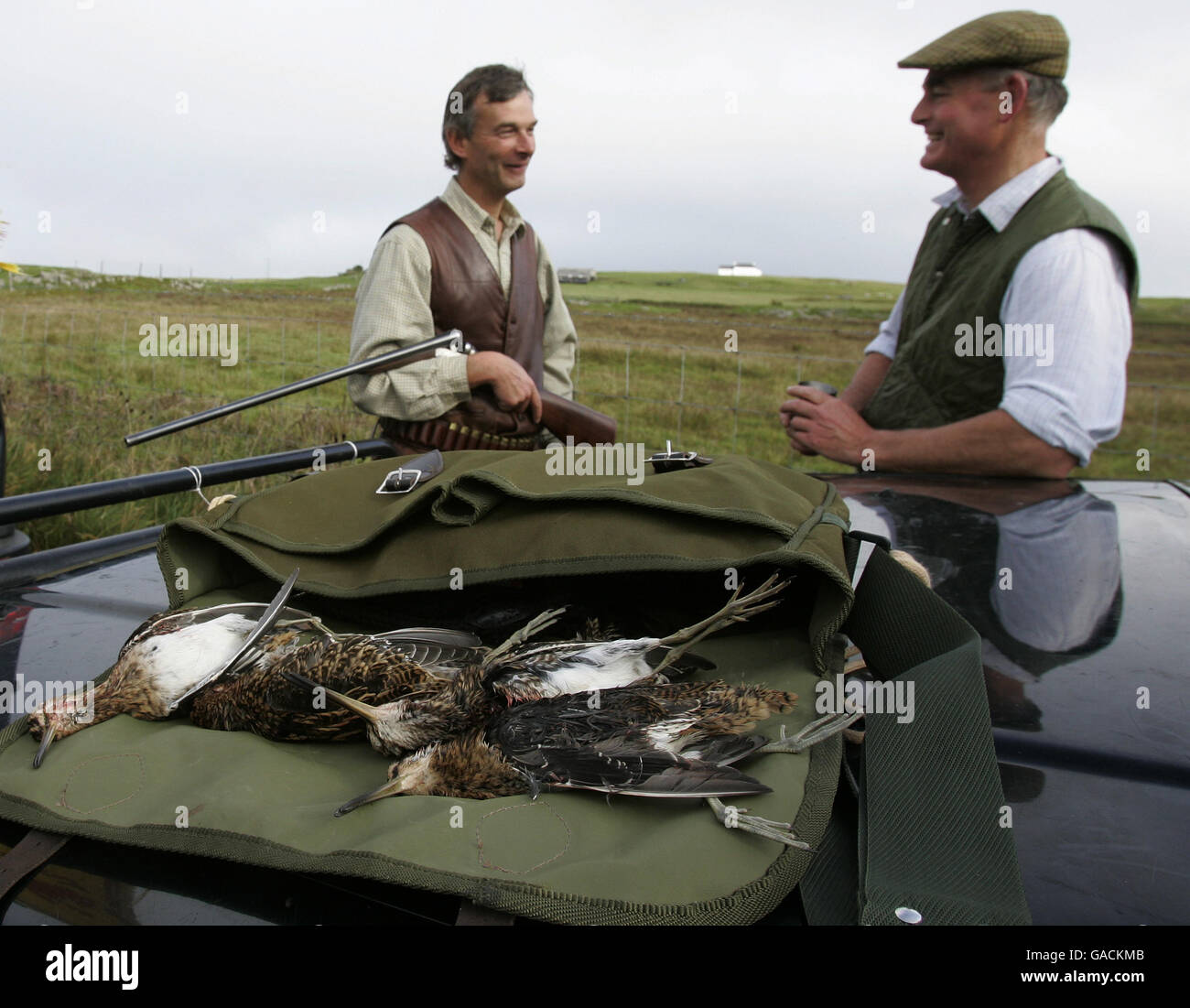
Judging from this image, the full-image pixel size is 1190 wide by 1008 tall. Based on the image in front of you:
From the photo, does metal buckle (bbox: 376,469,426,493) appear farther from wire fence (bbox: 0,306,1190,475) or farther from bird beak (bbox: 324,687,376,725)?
wire fence (bbox: 0,306,1190,475)

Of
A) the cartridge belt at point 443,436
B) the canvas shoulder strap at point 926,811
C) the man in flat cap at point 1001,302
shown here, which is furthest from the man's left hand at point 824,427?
the canvas shoulder strap at point 926,811

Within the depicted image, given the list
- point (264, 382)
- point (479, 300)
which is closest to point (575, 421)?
point (479, 300)

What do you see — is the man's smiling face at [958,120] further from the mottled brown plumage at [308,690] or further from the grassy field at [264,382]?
the mottled brown plumage at [308,690]

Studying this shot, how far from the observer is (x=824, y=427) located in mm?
3568

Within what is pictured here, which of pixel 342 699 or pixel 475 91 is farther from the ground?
pixel 475 91

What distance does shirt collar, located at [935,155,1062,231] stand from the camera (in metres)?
3.50

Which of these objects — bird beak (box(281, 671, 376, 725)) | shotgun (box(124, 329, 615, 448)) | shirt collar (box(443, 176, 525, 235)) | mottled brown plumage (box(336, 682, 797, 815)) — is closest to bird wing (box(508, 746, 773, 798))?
mottled brown plumage (box(336, 682, 797, 815))

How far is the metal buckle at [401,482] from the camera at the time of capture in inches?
68.4

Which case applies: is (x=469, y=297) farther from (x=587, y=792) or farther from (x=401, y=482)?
(x=587, y=792)

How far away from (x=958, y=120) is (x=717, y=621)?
304cm

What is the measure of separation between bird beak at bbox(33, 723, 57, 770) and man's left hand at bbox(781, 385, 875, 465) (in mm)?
2744
